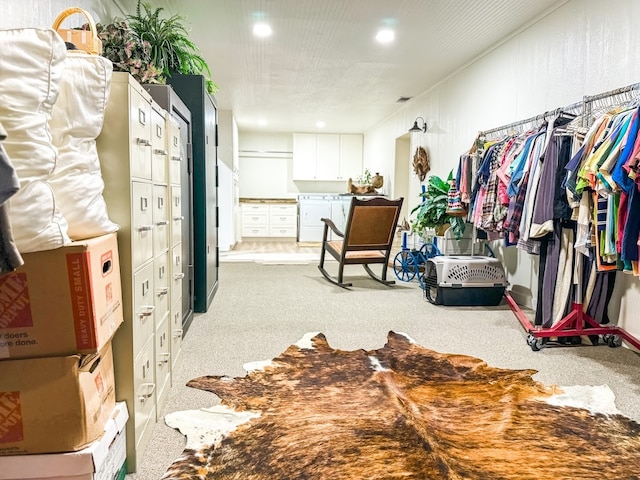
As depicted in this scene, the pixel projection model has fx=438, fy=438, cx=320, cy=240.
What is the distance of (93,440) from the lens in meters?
1.05

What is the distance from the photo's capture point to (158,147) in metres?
1.63

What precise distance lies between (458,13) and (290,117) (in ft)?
14.5

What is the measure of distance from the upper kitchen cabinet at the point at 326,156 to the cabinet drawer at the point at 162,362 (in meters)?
7.15

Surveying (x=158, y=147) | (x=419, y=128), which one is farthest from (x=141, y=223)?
(x=419, y=128)

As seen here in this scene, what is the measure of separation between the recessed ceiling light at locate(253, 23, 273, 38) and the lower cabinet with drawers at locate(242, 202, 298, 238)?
16.6ft

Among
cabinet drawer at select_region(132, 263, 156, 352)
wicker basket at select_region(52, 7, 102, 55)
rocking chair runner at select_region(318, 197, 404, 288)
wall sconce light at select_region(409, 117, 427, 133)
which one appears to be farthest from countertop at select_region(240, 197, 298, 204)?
wicker basket at select_region(52, 7, 102, 55)

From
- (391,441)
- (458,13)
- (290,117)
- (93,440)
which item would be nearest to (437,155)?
(458,13)

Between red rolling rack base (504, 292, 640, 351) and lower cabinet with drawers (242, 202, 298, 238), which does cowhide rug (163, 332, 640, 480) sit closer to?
red rolling rack base (504, 292, 640, 351)

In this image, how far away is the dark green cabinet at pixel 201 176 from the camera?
2.88m

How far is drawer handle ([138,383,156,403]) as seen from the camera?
1399 mm

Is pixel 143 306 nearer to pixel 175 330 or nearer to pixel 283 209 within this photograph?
pixel 175 330

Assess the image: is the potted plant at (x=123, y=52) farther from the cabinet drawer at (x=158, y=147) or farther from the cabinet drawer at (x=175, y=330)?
the cabinet drawer at (x=175, y=330)

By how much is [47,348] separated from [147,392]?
53 cm

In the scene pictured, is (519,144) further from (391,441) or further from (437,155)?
(437,155)
